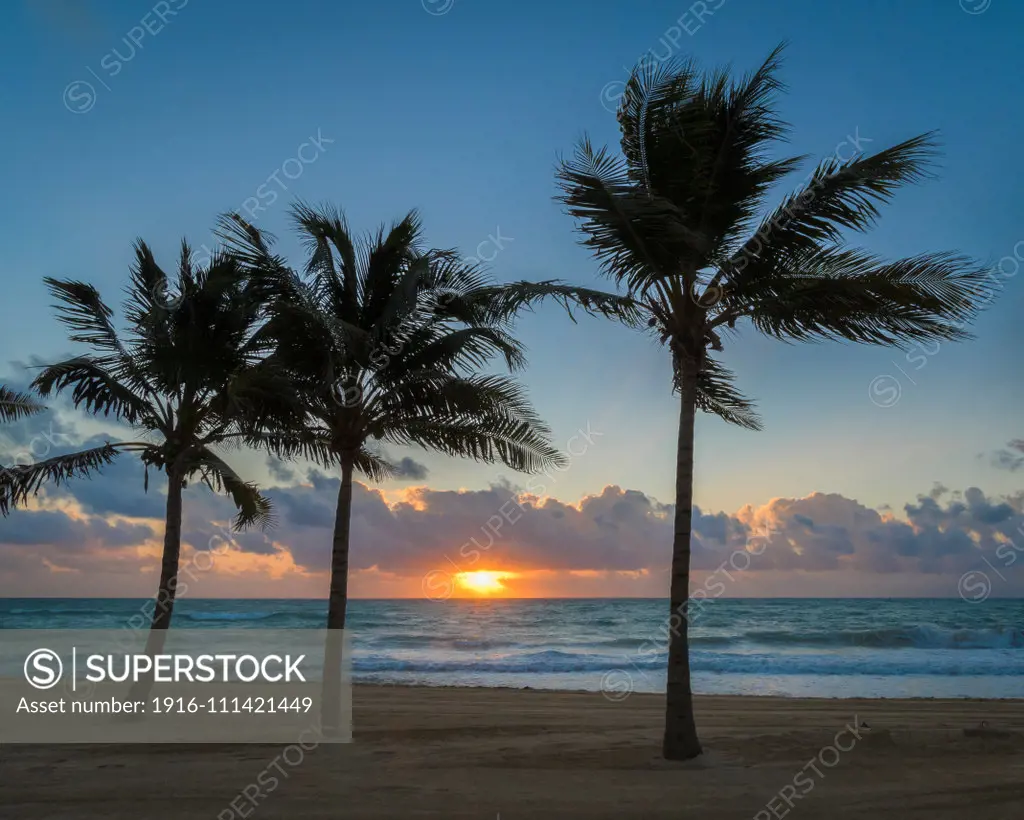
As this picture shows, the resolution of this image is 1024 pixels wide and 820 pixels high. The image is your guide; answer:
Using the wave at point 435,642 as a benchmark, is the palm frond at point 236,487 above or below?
above

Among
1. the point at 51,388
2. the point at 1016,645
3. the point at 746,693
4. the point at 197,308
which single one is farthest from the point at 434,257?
the point at 1016,645

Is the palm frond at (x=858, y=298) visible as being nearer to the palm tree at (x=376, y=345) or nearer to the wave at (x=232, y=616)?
the palm tree at (x=376, y=345)

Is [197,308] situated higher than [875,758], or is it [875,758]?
[197,308]

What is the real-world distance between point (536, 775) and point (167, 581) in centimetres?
615

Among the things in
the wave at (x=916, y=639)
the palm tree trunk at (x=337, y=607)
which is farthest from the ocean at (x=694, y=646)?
the palm tree trunk at (x=337, y=607)

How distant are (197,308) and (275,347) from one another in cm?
124

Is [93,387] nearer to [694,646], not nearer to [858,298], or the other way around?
[858,298]

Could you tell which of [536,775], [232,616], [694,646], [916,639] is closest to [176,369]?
[536,775]

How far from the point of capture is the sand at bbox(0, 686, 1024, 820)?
23.9 ft

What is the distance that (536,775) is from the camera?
8648 millimetres

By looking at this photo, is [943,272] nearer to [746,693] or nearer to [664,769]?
[664,769]

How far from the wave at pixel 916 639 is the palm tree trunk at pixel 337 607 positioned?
3415 cm

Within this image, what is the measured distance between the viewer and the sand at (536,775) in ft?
23.9

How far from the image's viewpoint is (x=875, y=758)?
9.47m
